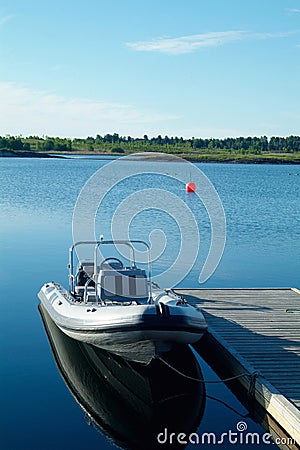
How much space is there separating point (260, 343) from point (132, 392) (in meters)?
1.76

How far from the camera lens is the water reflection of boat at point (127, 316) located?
7.73 m

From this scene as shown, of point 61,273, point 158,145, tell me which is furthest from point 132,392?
point 158,145

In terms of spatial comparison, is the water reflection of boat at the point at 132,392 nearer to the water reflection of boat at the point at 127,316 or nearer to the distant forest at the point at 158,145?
the water reflection of boat at the point at 127,316

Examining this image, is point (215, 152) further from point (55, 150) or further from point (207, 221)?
point (207, 221)

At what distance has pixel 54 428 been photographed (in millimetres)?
7457

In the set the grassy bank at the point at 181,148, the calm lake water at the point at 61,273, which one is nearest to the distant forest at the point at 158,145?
the grassy bank at the point at 181,148

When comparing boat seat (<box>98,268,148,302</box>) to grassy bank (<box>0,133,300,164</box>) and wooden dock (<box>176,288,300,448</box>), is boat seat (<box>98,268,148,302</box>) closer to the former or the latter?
wooden dock (<box>176,288,300,448</box>)

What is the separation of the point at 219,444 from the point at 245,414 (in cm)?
66

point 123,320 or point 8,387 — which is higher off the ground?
→ point 123,320

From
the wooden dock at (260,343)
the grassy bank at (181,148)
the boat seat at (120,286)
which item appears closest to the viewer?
the wooden dock at (260,343)

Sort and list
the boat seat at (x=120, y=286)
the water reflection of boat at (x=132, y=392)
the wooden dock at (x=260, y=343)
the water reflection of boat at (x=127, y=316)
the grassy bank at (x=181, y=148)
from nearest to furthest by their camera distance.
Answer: the wooden dock at (x=260, y=343), the water reflection of boat at (x=132, y=392), the water reflection of boat at (x=127, y=316), the boat seat at (x=120, y=286), the grassy bank at (x=181, y=148)

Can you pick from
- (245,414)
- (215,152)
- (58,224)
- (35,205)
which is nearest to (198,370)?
(245,414)

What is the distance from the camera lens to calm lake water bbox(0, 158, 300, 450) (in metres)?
7.50

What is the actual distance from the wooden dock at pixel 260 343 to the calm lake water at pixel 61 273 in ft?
1.11
